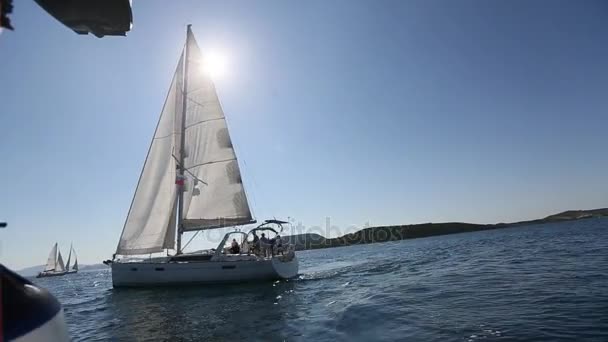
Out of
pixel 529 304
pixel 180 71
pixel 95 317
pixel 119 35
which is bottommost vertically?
pixel 95 317

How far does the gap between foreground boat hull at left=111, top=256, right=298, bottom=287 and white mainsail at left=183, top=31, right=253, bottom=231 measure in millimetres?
3690

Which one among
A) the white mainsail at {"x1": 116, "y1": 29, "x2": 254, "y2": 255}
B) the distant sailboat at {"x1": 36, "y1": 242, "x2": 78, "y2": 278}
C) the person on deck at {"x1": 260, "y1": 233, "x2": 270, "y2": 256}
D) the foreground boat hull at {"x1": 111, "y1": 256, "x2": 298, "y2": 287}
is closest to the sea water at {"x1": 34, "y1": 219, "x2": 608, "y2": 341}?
the foreground boat hull at {"x1": 111, "y1": 256, "x2": 298, "y2": 287}

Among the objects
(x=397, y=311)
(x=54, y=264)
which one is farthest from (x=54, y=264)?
(x=397, y=311)

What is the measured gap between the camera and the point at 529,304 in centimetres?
994

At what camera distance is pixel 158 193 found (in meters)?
26.5

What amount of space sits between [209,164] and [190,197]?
2849 mm

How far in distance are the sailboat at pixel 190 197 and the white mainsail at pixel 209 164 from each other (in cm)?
7

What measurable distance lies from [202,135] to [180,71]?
20.2 feet

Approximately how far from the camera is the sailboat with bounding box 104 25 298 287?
2375cm

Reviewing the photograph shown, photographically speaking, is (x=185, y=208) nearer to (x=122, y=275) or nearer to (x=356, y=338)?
(x=122, y=275)

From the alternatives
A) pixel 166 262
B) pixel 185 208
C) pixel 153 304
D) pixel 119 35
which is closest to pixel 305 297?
pixel 153 304

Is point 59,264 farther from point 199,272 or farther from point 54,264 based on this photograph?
point 199,272

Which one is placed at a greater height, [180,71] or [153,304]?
[180,71]

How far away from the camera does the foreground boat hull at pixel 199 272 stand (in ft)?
74.6
